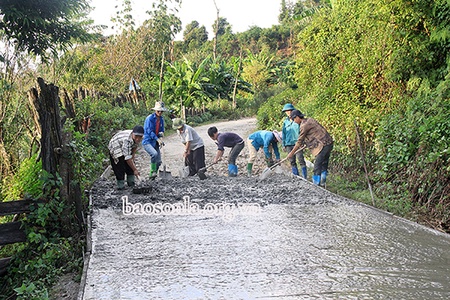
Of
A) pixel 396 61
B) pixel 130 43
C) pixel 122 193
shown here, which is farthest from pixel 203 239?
pixel 130 43

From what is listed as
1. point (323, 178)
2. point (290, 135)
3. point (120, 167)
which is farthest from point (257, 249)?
point (290, 135)

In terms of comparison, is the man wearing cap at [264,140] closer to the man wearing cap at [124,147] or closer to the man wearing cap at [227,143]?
the man wearing cap at [227,143]

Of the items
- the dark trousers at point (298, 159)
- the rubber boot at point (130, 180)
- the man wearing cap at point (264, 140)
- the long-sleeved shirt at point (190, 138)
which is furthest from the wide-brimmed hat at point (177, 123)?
the dark trousers at point (298, 159)

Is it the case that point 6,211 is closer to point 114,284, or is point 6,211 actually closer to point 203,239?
point 114,284

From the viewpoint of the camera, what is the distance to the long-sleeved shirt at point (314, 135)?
9.48 meters

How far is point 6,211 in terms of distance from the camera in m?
5.60

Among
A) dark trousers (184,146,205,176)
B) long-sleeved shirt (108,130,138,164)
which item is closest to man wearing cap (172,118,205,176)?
dark trousers (184,146,205,176)

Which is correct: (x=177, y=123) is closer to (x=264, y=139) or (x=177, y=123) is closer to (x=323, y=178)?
(x=264, y=139)

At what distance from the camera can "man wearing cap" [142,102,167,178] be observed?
10.7 metres

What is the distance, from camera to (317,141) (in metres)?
9.54

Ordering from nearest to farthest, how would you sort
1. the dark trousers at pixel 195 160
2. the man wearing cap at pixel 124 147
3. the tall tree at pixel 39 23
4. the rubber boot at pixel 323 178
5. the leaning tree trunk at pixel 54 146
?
the leaning tree trunk at pixel 54 146, the tall tree at pixel 39 23, the man wearing cap at pixel 124 147, the rubber boot at pixel 323 178, the dark trousers at pixel 195 160

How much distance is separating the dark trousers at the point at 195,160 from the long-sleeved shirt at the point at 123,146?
269cm

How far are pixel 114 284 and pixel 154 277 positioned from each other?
38 centimetres

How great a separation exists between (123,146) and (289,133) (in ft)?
12.6
